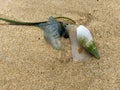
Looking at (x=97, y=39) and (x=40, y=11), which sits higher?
(x=40, y=11)

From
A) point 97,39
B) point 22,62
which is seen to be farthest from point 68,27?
point 22,62

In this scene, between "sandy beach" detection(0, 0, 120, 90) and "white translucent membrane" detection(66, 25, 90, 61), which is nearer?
"sandy beach" detection(0, 0, 120, 90)

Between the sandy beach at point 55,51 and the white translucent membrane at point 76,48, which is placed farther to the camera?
the white translucent membrane at point 76,48

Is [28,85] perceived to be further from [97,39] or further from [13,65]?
[97,39]
